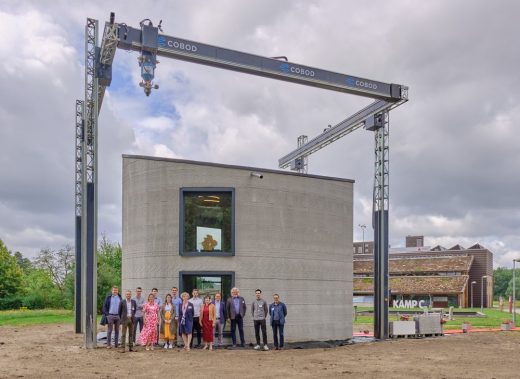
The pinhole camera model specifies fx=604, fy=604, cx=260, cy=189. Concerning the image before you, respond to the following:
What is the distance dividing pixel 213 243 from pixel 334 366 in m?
5.60

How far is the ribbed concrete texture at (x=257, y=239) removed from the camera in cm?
1672

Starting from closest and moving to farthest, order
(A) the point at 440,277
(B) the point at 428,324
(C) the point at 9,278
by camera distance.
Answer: (B) the point at 428,324
(C) the point at 9,278
(A) the point at 440,277

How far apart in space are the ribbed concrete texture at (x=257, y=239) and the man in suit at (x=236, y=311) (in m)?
0.66

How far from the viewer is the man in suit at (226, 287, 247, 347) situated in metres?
15.8

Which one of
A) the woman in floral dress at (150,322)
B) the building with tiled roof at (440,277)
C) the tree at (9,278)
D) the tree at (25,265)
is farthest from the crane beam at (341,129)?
the tree at (25,265)

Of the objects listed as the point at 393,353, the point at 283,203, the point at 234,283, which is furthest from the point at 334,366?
the point at 283,203

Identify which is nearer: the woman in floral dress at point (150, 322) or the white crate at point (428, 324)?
the woman in floral dress at point (150, 322)

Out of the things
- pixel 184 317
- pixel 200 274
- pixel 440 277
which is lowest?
pixel 440 277

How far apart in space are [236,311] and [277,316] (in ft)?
3.55

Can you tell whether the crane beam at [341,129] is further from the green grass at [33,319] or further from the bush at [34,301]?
the bush at [34,301]

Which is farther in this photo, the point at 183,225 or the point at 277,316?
the point at 183,225

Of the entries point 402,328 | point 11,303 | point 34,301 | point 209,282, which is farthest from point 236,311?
point 11,303

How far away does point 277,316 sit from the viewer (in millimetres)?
15727

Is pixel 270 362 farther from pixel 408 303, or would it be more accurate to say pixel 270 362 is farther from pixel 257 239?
pixel 408 303
